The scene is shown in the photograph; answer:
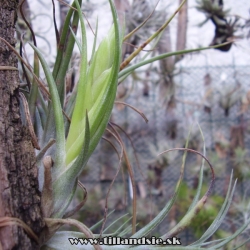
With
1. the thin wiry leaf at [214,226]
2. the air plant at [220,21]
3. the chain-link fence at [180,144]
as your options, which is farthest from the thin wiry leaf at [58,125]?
the chain-link fence at [180,144]

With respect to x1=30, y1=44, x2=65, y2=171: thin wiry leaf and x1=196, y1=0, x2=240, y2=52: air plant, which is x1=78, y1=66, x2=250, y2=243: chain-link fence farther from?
x1=30, y1=44, x2=65, y2=171: thin wiry leaf

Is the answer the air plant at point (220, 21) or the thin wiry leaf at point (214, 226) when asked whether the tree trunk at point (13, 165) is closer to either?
the thin wiry leaf at point (214, 226)

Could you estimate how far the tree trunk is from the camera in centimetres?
19

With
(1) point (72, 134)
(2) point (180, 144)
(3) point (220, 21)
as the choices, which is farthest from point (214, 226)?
(2) point (180, 144)

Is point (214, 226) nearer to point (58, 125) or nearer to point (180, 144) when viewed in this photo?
point (58, 125)

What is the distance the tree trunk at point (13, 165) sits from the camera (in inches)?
7.6

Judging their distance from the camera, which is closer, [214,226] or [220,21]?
[214,226]

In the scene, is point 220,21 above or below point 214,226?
above

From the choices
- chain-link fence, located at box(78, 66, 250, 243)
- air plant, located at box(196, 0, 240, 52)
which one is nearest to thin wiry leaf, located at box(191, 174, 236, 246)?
air plant, located at box(196, 0, 240, 52)

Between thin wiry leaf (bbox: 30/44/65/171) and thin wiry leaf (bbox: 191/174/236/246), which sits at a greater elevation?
thin wiry leaf (bbox: 30/44/65/171)

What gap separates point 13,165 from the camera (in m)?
0.21

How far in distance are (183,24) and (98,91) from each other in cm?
90

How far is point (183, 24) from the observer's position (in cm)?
106

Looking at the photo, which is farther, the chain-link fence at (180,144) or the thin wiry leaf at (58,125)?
the chain-link fence at (180,144)
